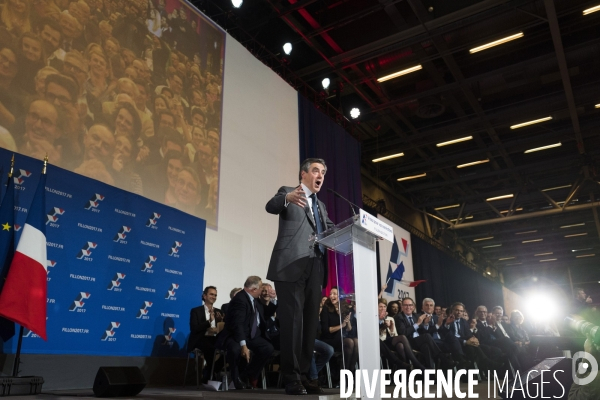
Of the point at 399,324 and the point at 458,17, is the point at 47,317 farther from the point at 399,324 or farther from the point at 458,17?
the point at 458,17

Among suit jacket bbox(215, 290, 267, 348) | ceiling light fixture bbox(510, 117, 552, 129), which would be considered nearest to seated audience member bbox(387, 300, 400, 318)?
suit jacket bbox(215, 290, 267, 348)

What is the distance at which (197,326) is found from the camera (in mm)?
4926

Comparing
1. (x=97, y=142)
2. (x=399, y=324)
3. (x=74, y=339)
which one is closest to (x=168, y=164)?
(x=97, y=142)

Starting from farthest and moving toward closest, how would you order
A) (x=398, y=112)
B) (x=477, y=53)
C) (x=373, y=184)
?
(x=373, y=184), (x=398, y=112), (x=477, y=53)

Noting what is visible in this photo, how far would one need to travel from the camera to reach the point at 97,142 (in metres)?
4.71

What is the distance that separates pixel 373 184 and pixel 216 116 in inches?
266

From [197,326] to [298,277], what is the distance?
257 centimetres

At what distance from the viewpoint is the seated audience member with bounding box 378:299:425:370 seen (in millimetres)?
5523

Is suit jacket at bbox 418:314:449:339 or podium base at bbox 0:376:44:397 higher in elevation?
suit jacket at bbox 418:314:449:339

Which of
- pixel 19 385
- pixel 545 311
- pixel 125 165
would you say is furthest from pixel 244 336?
pixel 545 311

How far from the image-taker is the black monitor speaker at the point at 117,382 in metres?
2.99

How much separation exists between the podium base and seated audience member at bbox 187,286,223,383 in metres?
1.69

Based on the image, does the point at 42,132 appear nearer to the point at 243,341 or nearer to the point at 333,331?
the point at 243,341

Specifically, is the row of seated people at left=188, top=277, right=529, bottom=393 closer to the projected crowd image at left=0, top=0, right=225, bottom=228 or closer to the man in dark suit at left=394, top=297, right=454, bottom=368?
the man in dark suit at left=394, top=297, right=454, bottom=368
